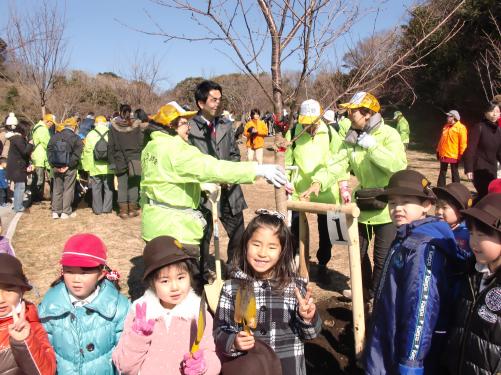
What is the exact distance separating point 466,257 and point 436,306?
0.29 m

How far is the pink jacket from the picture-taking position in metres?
2.07

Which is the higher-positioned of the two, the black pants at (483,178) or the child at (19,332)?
the black pants at (483,178)

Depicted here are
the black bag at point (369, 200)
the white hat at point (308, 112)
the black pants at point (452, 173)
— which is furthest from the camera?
the black pants at point (452, 173)

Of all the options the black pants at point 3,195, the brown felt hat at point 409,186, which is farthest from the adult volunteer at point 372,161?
the black pants at point 3,195

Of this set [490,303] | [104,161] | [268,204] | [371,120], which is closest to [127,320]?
[490,303]

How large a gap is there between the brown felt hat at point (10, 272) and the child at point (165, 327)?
58 cm

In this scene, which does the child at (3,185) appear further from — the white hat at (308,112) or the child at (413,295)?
the child at (413,295)

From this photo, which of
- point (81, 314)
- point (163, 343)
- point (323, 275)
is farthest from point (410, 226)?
point (323, 275)

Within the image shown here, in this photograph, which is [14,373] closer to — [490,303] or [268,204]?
[490,303]

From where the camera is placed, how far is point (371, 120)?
146 inches

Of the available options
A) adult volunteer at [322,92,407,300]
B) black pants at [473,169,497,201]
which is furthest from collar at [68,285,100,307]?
black pants at [473,169,497,201]

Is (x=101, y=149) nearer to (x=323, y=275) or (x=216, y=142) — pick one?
(x=216, y=142)

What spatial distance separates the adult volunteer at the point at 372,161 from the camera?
361 cm

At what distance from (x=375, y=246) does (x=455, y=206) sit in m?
1.11
